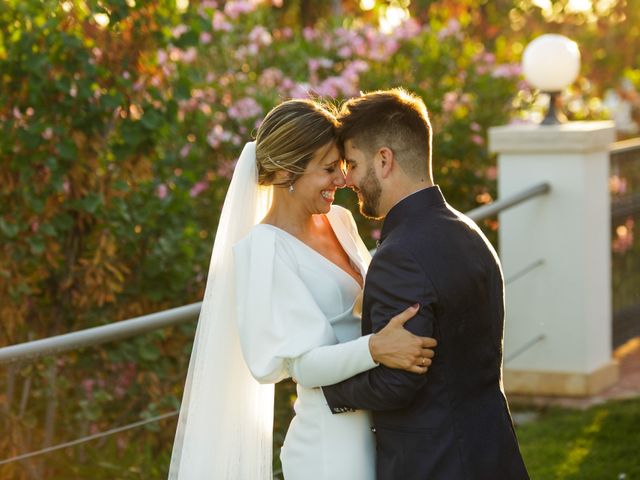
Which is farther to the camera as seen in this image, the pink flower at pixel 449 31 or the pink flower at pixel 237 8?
the pink flower at pixel 237 8

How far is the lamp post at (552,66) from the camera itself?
7.00 meters

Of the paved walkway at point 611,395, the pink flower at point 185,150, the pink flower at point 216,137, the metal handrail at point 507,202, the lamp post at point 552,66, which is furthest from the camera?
the pink flower at point 216,137

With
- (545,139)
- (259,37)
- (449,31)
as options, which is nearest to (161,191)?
(545,139)

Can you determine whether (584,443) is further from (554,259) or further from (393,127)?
(393,127)

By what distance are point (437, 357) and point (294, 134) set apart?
0.69m

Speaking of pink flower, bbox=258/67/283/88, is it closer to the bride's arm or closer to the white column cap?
the white column cap

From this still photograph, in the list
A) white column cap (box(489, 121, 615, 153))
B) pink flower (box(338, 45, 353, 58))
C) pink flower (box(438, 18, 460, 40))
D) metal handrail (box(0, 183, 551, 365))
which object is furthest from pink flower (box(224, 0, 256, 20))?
metal handrail (box(0, 183, 551, 365))

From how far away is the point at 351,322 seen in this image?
3182 millimetres

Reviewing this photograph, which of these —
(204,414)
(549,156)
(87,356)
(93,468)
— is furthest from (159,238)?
(204,414)

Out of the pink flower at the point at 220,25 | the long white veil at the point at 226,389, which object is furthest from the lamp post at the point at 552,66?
the long white veil at the point at 226,389

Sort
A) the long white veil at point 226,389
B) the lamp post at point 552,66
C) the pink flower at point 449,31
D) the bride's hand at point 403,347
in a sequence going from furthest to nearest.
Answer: the pink flower at point 449,31, the lamp post at point 552,66, the long white veil at point 226,389, the bride's hand at point 403,347

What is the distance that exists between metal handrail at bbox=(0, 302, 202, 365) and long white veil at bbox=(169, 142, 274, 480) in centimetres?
45

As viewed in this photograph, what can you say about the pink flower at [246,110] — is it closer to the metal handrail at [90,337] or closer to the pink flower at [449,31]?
the pink flower at [449,31]

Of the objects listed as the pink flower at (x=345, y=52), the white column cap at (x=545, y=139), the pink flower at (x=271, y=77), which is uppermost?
the pink flower at (x=345, y=52)
